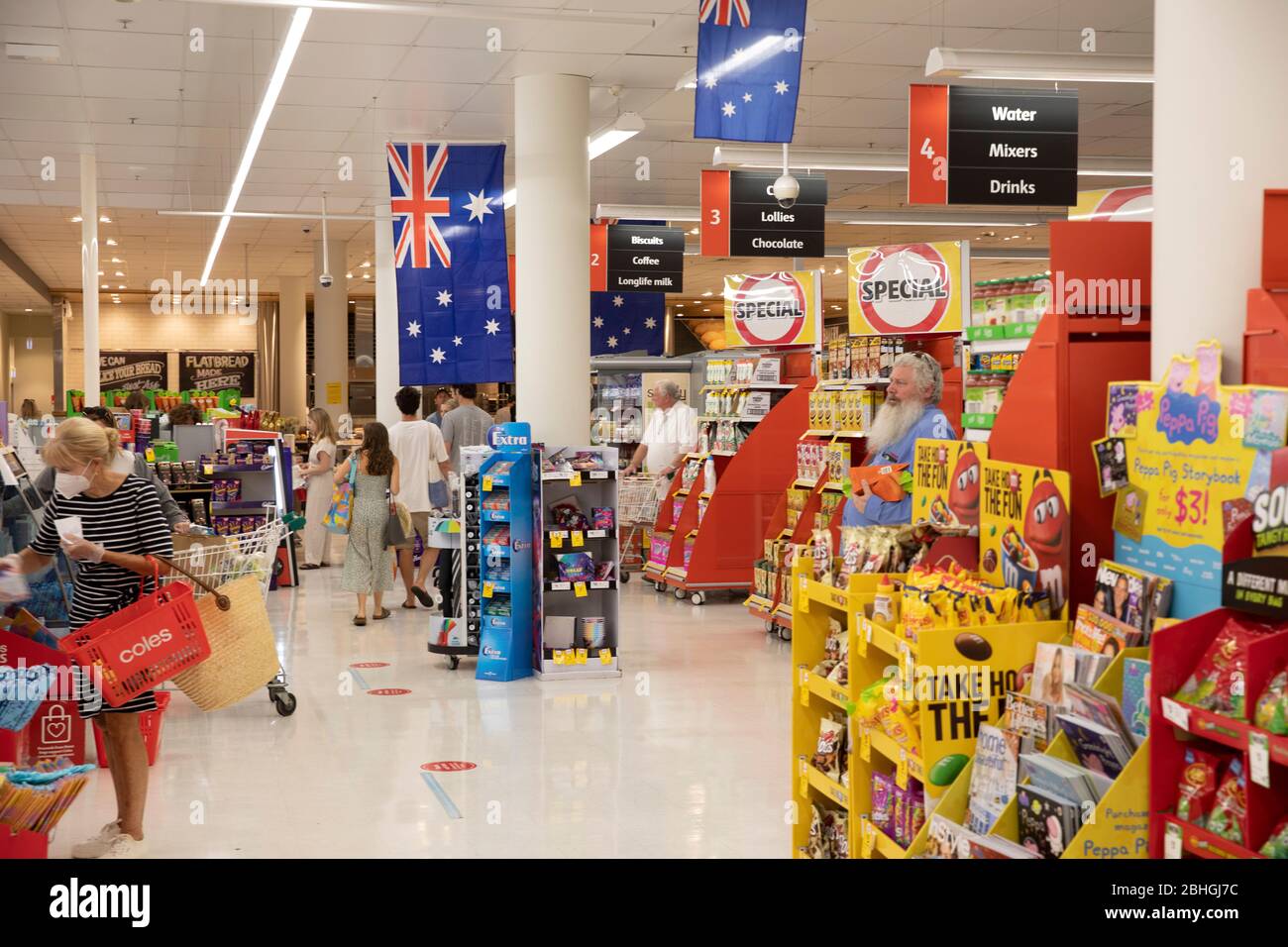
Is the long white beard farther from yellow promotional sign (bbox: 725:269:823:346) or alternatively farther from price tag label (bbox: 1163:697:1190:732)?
yellow promotional sign (bbox: 725:269:823:346)

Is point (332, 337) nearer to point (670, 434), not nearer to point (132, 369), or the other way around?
point (132, 369)

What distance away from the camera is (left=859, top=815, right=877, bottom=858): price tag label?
3.71m

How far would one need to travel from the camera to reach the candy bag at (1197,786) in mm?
2635

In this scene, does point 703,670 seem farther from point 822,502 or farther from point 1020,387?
point 1020,387

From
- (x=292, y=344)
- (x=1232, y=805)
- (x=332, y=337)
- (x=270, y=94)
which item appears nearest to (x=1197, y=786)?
(x=1232, y=805)

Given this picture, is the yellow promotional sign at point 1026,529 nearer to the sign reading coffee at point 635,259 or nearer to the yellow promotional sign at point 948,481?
the yellow promotional sign at point 948,481

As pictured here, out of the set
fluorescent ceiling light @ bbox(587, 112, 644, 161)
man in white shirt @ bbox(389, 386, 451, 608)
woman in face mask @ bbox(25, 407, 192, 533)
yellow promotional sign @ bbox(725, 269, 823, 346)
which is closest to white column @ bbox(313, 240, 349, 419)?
fluorescent ceiling light @ bbox(587, 112, 644, 161)

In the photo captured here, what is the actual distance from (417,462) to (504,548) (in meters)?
3.02

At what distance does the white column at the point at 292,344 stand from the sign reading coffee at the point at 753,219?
1559 cm

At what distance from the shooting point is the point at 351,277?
87.8 feet

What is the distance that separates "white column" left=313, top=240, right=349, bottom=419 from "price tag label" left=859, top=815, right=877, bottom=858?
18244 mm

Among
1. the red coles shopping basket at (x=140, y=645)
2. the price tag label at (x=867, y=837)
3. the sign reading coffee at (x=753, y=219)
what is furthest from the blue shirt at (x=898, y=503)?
the sign reading coffee at (x=753, y=219)

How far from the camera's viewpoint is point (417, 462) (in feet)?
35.8
